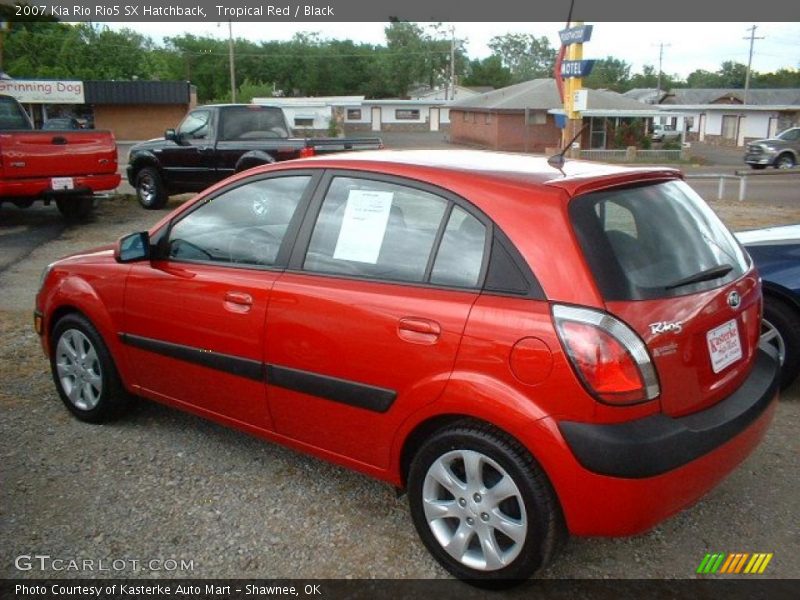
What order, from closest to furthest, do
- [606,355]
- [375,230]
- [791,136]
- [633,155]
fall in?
[606,355]
[375,230]
[791,136]
[633,155]

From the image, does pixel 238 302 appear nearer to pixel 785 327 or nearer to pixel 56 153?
pixel 785 327

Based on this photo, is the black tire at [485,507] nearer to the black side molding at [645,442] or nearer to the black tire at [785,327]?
the black side molding at [645,442]

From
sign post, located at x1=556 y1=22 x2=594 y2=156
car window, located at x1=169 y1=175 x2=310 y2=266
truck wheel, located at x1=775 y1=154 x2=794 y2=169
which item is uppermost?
sign post, located at x1=556 y1=22 x2=594 y2=156

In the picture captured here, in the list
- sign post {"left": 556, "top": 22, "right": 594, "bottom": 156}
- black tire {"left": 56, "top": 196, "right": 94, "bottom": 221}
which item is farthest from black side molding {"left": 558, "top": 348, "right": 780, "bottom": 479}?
sign post {"left": 556, "top": 22, "right": 594, "bottom": 156}

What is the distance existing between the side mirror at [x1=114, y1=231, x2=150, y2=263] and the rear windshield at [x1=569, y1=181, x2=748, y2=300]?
2.31 meters

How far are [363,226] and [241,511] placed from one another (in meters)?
1.43

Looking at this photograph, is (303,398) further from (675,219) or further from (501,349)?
(675,219)

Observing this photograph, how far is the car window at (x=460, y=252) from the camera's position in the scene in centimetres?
282

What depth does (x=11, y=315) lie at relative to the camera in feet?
22.1

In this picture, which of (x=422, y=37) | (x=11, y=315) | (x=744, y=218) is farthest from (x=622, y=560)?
(x=422, y=37)

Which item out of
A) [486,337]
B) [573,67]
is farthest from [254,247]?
[573,67]

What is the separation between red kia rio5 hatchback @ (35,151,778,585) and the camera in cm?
256

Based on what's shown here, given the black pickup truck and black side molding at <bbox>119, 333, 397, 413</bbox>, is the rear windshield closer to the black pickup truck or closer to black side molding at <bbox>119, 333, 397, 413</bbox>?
black side molding at <bbox>119, 333, 397, 413</bbox>

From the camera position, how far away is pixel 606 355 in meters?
2.51
